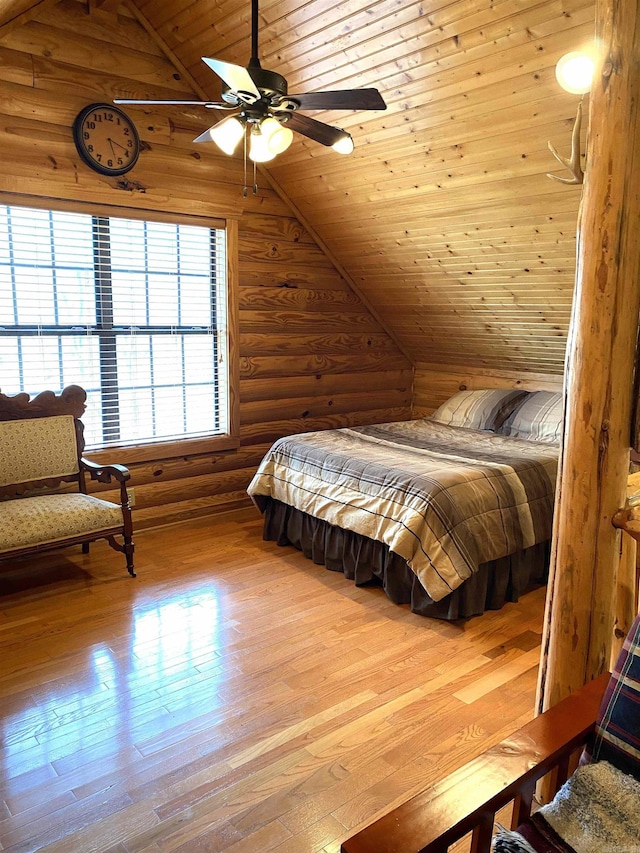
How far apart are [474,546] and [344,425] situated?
8.34 ft

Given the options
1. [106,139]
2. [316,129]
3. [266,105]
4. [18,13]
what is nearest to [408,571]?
[316,129]

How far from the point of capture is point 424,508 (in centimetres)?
299

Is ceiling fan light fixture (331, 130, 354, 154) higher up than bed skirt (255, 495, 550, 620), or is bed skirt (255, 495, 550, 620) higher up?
ceiling fan light fixture (331, 130, 354, 154)

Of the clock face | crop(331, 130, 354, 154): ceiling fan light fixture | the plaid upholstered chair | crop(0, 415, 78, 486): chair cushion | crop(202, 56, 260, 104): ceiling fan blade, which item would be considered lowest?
the plaid upholstered chair

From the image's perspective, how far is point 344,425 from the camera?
5402 mm

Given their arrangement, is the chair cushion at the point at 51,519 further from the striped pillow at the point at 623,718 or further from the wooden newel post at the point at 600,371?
the striped pillow at the point at 623,718

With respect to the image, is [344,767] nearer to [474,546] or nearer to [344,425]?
[474,546]

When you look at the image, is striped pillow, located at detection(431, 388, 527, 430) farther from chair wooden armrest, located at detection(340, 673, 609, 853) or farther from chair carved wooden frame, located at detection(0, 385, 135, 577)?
chair wooden armrest, located at detection(340, 673, 609, 853)

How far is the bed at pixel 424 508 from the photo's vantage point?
9.78 ft

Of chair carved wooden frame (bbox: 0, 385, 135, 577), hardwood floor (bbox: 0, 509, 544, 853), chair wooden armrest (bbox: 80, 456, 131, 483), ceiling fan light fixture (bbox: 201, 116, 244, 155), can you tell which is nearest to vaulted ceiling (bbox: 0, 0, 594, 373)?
ceiling fan light fixture (bbox: 201, 116, 244, 155)

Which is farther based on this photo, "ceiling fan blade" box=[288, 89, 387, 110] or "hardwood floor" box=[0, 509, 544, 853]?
"ceiling fan blade" box=[288, 89, 387, 110]

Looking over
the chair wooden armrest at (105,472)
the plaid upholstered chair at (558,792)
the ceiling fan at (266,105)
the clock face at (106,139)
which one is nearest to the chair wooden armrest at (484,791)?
the plaid upholstered chair at (558,792)

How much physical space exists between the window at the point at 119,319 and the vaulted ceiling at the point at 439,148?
0.96 m

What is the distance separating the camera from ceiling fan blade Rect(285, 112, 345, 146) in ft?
8.07
